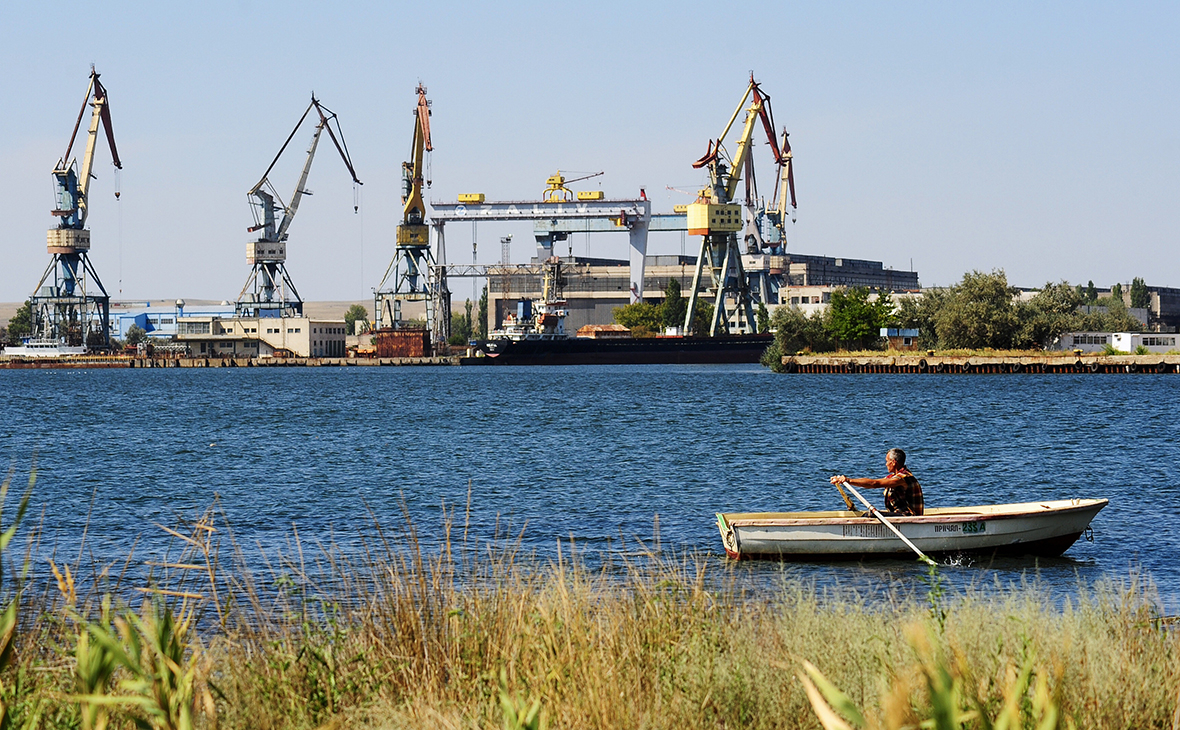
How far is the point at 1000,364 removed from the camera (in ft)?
312

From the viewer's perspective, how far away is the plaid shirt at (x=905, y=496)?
61.3 feet

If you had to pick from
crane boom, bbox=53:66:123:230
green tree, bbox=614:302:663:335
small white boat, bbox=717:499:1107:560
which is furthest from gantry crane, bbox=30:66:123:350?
small white boat, bbox=717:499:1107:560

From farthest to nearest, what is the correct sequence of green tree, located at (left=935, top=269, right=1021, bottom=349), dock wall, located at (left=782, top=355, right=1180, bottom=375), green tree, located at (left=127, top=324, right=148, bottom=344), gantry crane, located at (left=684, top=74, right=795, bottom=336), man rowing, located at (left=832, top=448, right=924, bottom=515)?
1. green tree, located at (left=127, top=324, right=148, bottom=344)
2. gantry crane, located at (left=684, top=74, right=795, bottom=336)
3. green tree, located at (left=935, top=269, right=1021, bottom=349)
4. dock wall, located at (left=782, top=355, right=1180, bottom=375)
5. man rowing, located at (left=832, top=448, right=924, bottom=515)

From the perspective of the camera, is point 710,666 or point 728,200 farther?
point 728,200

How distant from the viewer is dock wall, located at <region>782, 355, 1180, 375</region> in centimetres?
9256

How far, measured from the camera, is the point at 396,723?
7.16 m

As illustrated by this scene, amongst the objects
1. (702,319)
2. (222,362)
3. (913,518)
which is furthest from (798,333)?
(913,518)

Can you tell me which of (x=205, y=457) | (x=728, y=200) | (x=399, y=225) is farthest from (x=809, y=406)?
(x=399, y=225)

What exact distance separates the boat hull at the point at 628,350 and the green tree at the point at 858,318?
3773 cm

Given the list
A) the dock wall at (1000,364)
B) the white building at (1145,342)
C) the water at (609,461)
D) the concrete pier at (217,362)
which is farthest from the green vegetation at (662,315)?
the water at (609,461)

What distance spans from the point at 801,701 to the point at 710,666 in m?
0.78

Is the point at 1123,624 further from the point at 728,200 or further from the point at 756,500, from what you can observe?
the point at 728,200

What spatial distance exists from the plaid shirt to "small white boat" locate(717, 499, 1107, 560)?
229 millimetres

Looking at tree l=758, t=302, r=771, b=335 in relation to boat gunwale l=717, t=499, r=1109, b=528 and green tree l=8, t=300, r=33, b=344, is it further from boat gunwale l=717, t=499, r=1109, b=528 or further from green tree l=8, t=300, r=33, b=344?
boat gunwale l=717, t=499, r=1109, b=528
